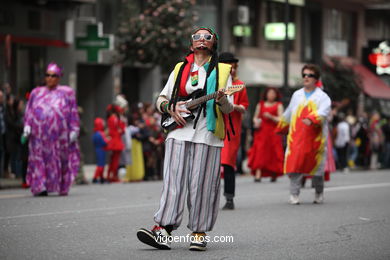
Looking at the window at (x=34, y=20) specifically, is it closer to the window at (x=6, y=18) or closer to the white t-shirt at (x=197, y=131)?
the window at (x=6, y=18)

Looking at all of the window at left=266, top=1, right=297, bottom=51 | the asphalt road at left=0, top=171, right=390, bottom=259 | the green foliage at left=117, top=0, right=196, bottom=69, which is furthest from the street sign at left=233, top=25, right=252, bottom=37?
the asphalt road at left=0, top=171, right=390, bottom=259

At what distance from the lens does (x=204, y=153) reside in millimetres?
8656

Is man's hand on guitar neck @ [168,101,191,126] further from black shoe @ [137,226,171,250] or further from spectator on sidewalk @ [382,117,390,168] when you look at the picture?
spectator on sidewalk @ [382,117,390,168]

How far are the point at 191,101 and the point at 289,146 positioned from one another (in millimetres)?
5401

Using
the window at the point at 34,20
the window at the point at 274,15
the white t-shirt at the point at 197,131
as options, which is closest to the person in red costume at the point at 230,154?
the white t-shirt at the point at 197,131

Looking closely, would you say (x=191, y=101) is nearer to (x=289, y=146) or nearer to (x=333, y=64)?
(x=289, y=146)

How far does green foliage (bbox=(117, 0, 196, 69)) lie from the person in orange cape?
13404 mm

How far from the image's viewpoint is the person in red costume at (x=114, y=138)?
862 inches

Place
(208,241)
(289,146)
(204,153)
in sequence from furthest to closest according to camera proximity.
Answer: (289,146), (208,241), (204,153)

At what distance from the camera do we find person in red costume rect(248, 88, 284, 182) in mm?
18938

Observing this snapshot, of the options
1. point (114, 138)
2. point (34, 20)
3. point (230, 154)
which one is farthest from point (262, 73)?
point (230, 154)

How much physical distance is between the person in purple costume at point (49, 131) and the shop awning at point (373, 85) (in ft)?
104

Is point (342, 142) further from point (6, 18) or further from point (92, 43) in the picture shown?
point (6, 18)

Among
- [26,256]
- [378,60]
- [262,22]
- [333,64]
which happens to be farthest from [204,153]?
[378,60]
